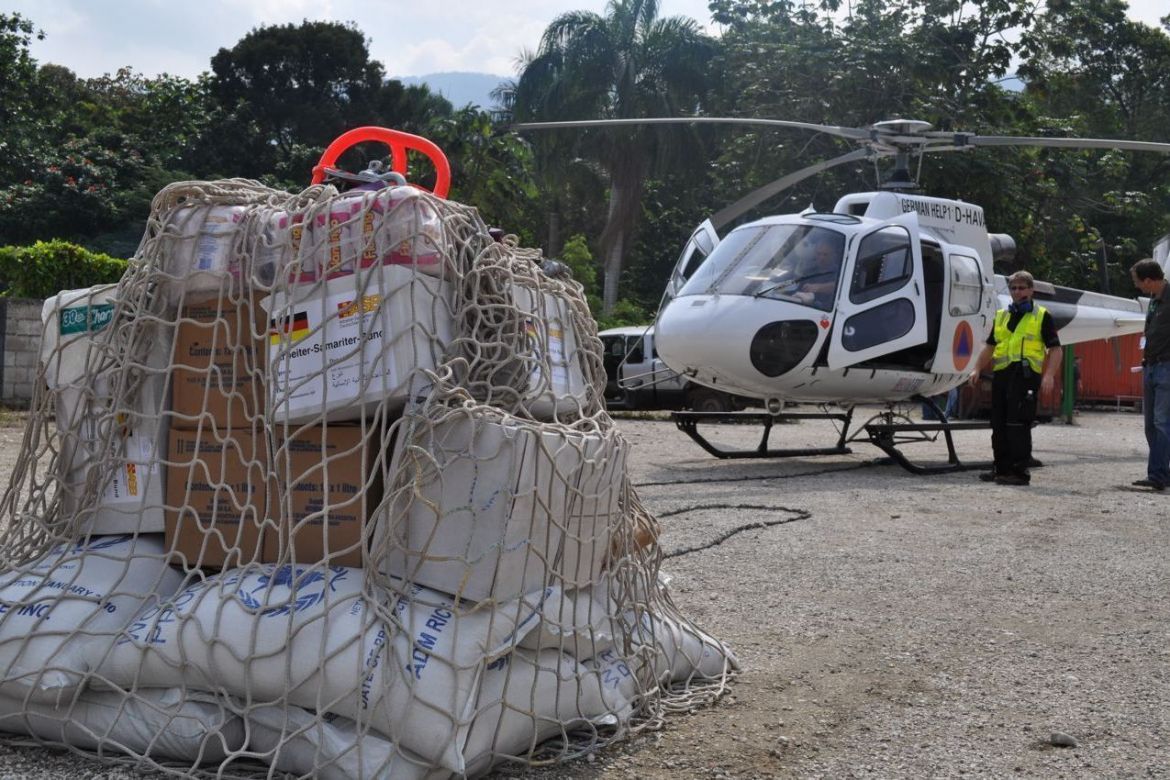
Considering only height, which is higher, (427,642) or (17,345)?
(17,345)

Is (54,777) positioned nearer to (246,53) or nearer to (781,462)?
(781,462)

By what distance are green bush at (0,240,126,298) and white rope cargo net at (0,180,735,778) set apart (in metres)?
12.7

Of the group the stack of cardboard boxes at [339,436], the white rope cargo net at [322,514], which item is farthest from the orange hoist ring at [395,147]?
the stack of cardboard boxes at [339,436]

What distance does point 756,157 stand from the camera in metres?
25.5

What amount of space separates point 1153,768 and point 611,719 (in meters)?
1.28

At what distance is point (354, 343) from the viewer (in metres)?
2.75

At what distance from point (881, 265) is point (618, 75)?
22.6 m

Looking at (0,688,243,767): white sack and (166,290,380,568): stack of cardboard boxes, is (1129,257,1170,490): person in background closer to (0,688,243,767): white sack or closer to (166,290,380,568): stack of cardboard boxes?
(166,290,380,568): stack of cardboard boxes

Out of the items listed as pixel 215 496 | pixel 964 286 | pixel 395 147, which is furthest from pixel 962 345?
pixel 215 496

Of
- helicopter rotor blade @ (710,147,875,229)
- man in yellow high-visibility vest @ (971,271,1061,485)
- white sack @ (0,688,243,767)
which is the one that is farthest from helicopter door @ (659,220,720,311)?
white sack @ (0,688,243,767)

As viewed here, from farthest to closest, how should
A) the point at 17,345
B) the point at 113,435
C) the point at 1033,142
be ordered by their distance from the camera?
the point at 17,345 → the point at 1033,142 → the point at 113,435

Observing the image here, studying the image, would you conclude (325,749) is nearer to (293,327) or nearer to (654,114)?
(293,327)

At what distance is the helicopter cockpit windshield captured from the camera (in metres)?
9.50

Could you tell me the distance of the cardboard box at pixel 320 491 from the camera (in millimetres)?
2775
